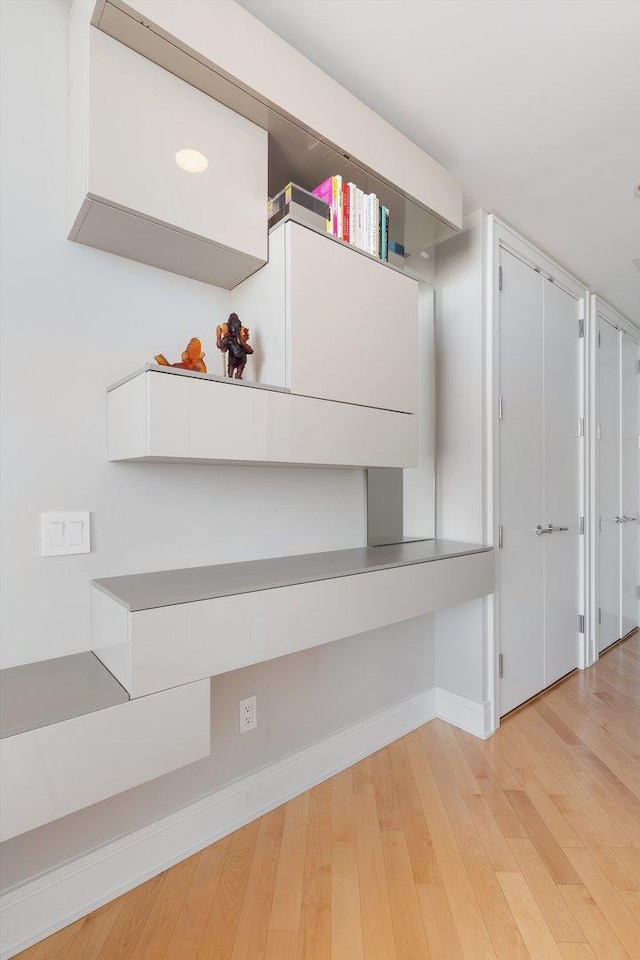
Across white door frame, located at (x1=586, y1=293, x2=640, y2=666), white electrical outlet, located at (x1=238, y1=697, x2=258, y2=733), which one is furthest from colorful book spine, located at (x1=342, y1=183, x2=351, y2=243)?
white door frame, located at (x1=586, y1=293, x2=640, y2=666)

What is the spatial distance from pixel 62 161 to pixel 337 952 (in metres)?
2.14

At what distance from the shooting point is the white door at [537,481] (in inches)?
96.6

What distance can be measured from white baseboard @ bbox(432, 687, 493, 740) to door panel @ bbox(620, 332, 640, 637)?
205 cm

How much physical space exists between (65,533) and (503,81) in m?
1.89

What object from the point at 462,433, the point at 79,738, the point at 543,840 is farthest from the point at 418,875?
the point at 462,433

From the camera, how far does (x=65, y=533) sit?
1.32 meters

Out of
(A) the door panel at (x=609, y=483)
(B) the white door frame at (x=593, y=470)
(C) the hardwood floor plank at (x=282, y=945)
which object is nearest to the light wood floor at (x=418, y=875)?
(C) the hardwood floor plank at (x=282, y=945)

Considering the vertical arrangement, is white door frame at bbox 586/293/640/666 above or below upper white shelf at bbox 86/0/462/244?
below

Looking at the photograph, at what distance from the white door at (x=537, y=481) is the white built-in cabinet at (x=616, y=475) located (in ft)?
1.32

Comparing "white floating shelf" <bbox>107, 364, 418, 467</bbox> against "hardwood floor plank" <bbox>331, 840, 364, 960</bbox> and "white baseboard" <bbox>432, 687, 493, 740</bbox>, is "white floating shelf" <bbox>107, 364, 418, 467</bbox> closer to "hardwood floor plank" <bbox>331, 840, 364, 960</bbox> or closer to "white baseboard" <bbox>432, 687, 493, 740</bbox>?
"hardwood floor plank" <bbox>331, 840, 364, 960</bbox>

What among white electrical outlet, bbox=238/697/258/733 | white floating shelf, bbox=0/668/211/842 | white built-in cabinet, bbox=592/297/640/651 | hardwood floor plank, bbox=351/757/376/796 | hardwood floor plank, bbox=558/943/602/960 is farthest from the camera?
white built-in cabinet, bbox=592/297/640/651

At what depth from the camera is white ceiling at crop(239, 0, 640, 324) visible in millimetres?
1368

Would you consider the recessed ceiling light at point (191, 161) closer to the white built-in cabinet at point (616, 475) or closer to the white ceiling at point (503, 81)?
the white ceiling at point (503, 81)

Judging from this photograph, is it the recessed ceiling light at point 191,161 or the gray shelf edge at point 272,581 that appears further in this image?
the recessed ceiling light at point 191,161
